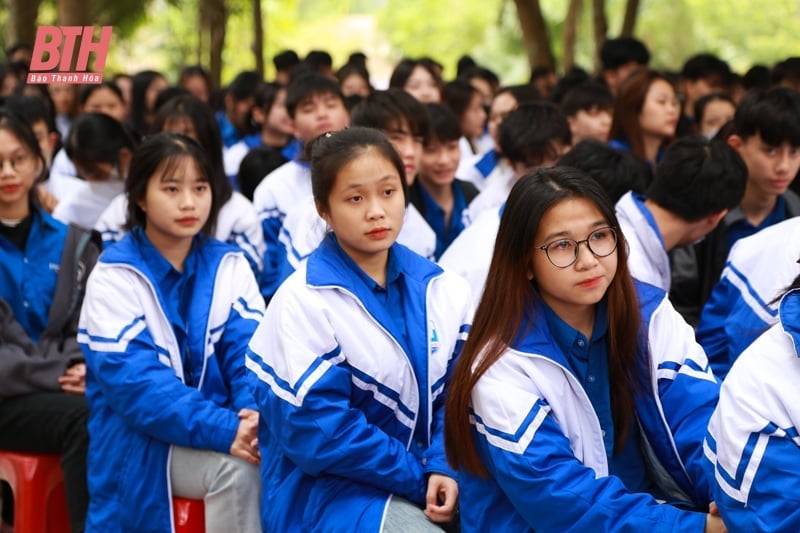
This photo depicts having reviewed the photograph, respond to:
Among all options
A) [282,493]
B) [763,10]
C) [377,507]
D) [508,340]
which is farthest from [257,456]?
[763,10]

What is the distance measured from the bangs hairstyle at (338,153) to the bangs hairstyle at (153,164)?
611 millimetres

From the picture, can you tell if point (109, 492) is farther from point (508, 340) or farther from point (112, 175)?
point (112, 175)

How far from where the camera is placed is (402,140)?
4.09 meters

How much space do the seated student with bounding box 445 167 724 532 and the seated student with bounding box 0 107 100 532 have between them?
1.56 metres

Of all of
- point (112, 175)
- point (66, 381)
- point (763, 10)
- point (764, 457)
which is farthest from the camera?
point (763, 10)

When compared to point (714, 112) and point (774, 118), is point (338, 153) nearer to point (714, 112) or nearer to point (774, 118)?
point (774, 118)

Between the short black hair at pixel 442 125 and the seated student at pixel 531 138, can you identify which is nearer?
the seated student at pixel 531 138

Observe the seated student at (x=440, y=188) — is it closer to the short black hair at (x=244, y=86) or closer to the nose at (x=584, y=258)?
the nose at (x=584, y=258)

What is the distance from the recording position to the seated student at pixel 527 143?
14.1 feet

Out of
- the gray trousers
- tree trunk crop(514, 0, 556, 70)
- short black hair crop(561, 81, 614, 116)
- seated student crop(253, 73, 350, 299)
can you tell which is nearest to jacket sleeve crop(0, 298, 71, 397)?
the gray trousers

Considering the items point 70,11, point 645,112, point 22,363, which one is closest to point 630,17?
point 70,11

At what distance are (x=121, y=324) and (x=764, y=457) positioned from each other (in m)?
1.88

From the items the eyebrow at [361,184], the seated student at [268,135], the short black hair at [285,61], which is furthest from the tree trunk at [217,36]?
the eyebrow at [361,184]

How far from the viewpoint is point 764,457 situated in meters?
1.86
